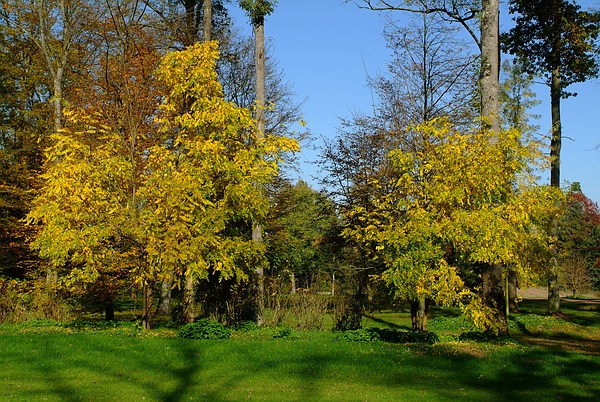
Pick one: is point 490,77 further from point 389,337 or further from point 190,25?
point 190,25

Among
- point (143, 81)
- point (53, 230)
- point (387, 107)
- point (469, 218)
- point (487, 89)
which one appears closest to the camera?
point (469, 218)

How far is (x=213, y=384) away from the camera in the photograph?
8312mm

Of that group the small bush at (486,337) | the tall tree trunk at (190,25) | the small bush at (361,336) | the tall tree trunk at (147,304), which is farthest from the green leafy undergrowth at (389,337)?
the tall tree trunk at (190,25)

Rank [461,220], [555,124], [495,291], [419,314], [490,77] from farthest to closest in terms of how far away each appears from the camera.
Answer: [555,124], [419,314], [490,77], [495,291], [461,220]

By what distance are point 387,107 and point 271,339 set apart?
11104mm

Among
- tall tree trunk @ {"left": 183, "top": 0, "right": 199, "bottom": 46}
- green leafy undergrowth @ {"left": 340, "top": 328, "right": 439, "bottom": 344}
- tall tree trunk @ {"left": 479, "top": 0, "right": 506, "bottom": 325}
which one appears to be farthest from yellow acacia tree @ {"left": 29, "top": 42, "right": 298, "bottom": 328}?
tall tree trunk @ {"left": 183, "top": 0, "right": 199, "bottom": 46}

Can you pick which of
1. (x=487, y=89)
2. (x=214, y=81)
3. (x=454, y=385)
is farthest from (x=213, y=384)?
(x=487, y=89)

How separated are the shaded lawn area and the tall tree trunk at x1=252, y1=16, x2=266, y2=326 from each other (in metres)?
3.34

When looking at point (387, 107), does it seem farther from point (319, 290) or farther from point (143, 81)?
point (143, 81)

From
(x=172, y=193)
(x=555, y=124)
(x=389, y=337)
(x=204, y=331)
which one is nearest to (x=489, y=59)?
(x=389, y=337)

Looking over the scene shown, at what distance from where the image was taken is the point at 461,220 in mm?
10648

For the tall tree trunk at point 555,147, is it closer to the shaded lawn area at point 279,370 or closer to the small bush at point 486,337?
the small bush at point 486,337

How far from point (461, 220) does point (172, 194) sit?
5645 millimetres

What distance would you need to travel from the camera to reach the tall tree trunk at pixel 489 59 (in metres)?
13.0
